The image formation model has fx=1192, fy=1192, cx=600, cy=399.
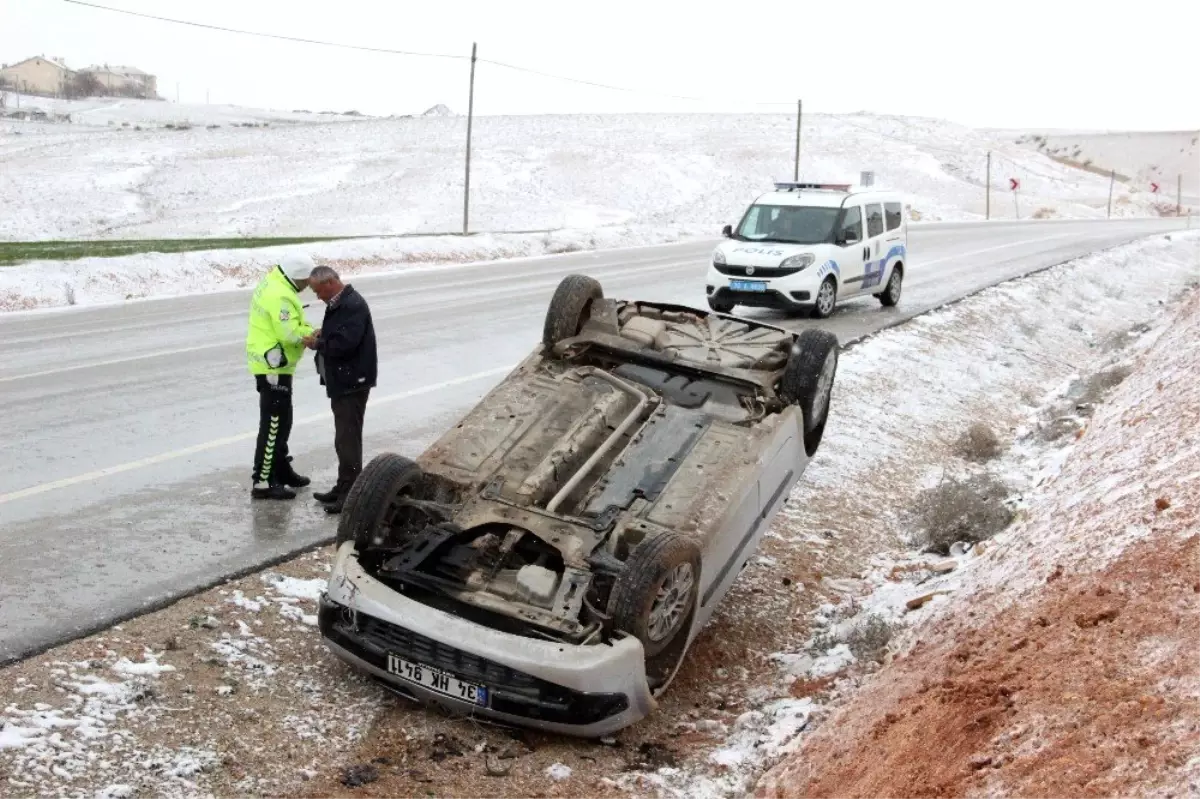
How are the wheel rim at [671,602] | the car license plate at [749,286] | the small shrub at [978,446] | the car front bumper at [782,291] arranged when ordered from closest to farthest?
A: 1. the wheel rim at [671,602]
2. the small shrub at [978,446]
3. the car front bumper at [782,291]
4. the car license plate at [749,286]

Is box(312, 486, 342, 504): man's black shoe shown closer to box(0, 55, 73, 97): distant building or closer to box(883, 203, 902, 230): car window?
box(883, 203, 902, 230): car window

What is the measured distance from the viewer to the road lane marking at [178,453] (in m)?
8.19

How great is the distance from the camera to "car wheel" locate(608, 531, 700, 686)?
5.45 m

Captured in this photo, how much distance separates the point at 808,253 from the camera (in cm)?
1720

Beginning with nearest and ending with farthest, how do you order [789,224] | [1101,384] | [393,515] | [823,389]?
[393,515], [823,389], [1101,384], [789,224]

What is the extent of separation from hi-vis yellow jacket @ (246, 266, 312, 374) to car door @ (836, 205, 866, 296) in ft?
36.5

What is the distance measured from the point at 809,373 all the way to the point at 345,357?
2978 millimetres

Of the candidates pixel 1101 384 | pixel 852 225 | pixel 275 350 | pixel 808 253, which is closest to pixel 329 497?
pixel 275 350

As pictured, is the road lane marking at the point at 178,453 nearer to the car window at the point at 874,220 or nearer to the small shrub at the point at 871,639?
the small shrub at the point at 871,639

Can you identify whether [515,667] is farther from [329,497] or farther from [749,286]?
[749,286]

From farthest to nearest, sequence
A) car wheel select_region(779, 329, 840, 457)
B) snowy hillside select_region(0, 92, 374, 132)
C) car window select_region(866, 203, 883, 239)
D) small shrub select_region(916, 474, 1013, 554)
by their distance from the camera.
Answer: snowy hillside select_region(0, 92, 374, 132) → car window select_region(866, 203, 883, 239) → small shrub select_region(916, 474, 1013, 554) → car wheel select_region(779, 329, 840, 457)

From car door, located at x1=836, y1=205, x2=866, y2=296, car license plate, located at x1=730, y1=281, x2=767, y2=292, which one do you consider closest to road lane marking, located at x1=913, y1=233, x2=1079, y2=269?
car door, located at x1=836, y1=205, x2=866, y2=296

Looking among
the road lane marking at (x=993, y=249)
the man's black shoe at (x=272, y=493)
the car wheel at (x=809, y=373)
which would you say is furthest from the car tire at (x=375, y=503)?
the road lane marking at (x=993, y=249)

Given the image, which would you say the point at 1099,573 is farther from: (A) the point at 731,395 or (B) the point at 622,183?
(B) the point at 622,183
